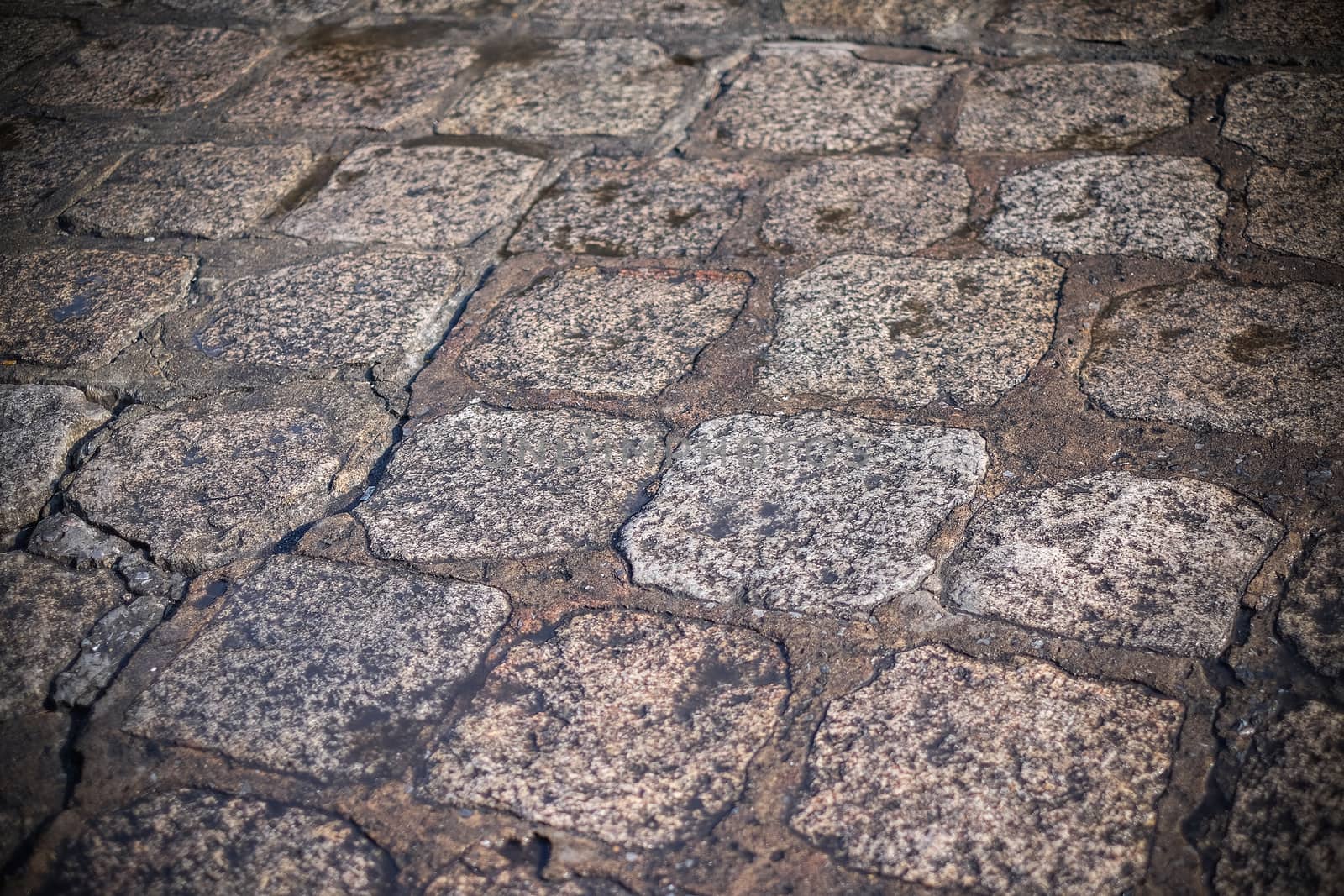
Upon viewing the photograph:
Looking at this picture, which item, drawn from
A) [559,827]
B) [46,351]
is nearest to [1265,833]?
[559,827]

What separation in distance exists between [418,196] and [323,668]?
144 cm

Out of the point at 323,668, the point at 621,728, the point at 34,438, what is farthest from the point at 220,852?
the point at 34,438

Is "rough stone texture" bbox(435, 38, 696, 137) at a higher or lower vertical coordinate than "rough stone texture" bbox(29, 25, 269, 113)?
lower

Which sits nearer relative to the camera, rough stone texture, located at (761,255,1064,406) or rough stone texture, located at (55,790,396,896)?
rough stone texture, located at (55,790,396,896)

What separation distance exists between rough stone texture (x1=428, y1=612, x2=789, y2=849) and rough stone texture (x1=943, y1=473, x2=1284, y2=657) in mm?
370

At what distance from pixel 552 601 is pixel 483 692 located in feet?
0.62

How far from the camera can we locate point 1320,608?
149 centimetres

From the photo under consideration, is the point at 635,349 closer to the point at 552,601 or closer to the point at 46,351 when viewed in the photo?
the point at 552,601

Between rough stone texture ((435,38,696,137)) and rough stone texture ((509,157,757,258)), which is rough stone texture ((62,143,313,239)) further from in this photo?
rough stone texture ((509,157,757,258))

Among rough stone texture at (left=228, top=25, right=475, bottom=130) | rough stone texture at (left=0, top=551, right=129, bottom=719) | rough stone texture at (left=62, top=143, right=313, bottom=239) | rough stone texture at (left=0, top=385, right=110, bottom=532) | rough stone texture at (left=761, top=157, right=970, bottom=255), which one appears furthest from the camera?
rough stone texture at (left=228, top=25, right=475, bottom=130)

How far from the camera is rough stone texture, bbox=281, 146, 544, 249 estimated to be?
254 centimetres

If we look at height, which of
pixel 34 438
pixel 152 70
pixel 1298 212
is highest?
pixel 152 70

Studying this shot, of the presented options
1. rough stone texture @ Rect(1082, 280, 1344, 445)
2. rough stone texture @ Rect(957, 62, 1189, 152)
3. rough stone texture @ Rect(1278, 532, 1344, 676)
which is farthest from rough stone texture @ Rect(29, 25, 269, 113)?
rough stone texture @ Rect(1278, 532, 1344, 676)

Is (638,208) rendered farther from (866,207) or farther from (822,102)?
(822,102)
